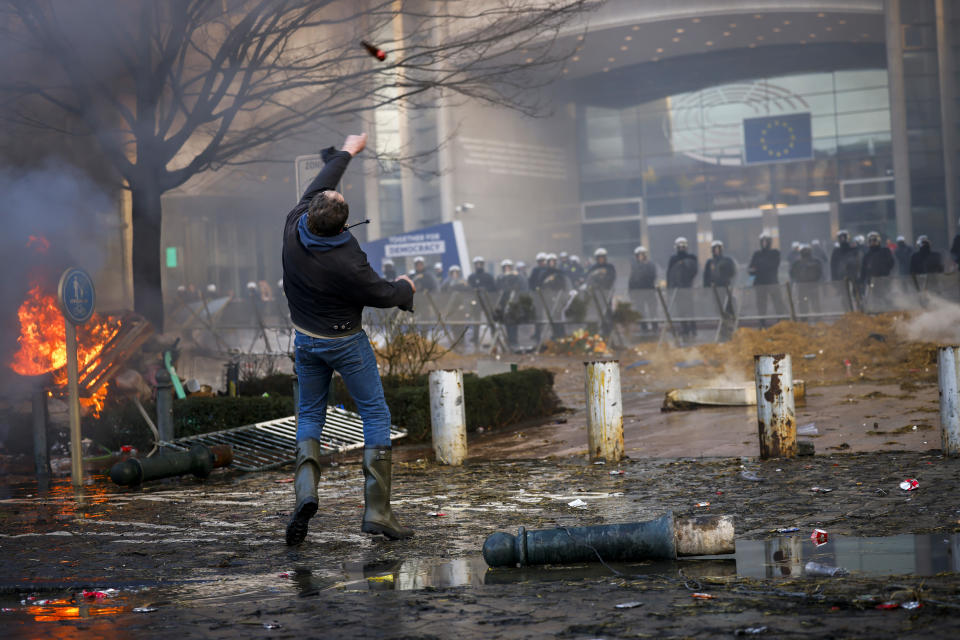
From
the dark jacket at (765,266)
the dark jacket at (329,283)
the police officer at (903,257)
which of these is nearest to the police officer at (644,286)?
the dark jacket at (765,266)

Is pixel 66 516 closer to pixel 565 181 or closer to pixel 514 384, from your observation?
pixel 514 384

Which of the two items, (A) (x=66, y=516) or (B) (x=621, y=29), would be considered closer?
(A) (x=66, y=516)

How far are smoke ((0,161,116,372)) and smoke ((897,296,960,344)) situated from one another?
1144cm

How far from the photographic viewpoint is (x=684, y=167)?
50.1 metres

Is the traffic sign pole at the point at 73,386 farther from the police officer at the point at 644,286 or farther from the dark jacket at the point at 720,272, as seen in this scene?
the dark jacket at the point at 720,272

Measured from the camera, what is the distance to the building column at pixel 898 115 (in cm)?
3781

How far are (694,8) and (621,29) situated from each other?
3.04 meters

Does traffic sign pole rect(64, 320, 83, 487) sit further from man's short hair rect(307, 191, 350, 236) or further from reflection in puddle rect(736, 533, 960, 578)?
reflection in puddle rect(736, 533, 960, 578)

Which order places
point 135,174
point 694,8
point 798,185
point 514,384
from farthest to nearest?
point 798,185 → point 694,8 → point 135,174 → point 514,384

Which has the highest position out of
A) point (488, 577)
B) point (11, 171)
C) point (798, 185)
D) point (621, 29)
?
point (621, 29)

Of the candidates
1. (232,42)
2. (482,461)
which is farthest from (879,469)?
(232,42)

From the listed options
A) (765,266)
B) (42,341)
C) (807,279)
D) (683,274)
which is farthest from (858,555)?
(807,279)

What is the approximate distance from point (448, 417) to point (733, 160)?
1689 inches

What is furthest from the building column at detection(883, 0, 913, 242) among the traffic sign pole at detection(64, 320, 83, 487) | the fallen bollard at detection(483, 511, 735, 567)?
the fallen bollard at detection(483, 511, 735, 567)
